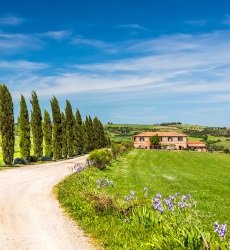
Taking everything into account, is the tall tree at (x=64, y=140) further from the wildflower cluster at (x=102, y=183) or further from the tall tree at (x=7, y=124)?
the wildflower cluster at (x=102, y=183)

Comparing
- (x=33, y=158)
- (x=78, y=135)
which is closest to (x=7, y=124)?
(x=33, y=158)

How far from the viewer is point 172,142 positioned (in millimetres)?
157250

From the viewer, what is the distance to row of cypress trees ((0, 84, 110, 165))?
49.8 meters

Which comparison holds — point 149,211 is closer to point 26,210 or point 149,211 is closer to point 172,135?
point 26,210

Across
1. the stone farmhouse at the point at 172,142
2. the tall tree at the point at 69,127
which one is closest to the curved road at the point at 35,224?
the tall tree at the point at 69,127

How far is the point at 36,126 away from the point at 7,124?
10.1 m

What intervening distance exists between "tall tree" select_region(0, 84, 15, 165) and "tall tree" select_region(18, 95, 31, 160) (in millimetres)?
4525

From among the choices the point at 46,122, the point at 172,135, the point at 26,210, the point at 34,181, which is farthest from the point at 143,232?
the point at 172,135

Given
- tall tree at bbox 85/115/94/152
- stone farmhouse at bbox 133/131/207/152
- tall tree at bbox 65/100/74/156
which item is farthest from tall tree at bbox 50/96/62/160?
stone farmhouse at bbox 133/131/207/152

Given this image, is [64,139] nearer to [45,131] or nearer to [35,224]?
[45,131]

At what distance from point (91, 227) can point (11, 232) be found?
271 centimetres

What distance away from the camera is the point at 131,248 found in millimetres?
10875

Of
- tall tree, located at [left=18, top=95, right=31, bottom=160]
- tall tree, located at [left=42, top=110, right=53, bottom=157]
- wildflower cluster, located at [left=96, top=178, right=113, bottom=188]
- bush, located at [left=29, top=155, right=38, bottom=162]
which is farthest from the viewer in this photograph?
tall tree, located at [left=42, top=110, right=53, bottom=157]

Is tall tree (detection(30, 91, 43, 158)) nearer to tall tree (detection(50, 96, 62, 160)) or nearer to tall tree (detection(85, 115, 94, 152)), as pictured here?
tall tree (detection(50, 96, 62, 160))
